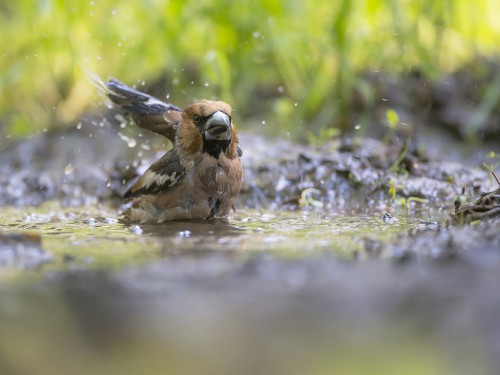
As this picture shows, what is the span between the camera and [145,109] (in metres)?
4.82

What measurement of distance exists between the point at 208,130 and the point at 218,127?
0.28ft

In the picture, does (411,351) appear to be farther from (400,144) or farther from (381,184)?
(400,144)

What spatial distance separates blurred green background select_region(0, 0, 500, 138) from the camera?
23.5 ft

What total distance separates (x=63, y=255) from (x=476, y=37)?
22.0ft

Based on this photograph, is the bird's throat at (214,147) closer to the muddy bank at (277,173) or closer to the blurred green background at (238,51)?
the muddy bank at (277,173)

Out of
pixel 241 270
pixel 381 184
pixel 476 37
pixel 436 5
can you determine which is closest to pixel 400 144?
pixel 381 184

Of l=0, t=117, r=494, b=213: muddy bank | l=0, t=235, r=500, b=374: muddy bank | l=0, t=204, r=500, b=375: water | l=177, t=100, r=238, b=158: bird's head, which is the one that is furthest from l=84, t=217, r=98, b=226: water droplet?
l=0, t=235, r=500, b=374: muddy bank

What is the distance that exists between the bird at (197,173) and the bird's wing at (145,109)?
133 millimetres

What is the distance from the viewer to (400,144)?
6.32 metres

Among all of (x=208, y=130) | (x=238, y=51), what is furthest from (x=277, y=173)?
(x=238, y=51)

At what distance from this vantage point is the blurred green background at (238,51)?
7.17 meters

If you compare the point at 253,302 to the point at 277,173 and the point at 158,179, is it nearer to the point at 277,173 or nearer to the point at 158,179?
the point at 158,179

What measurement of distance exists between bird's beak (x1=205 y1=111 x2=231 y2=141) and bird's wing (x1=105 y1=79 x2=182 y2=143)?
46 centimetres

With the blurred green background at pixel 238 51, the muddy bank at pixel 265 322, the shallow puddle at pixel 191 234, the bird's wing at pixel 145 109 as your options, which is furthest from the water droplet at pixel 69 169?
the muddy bank at pixel 265 322
